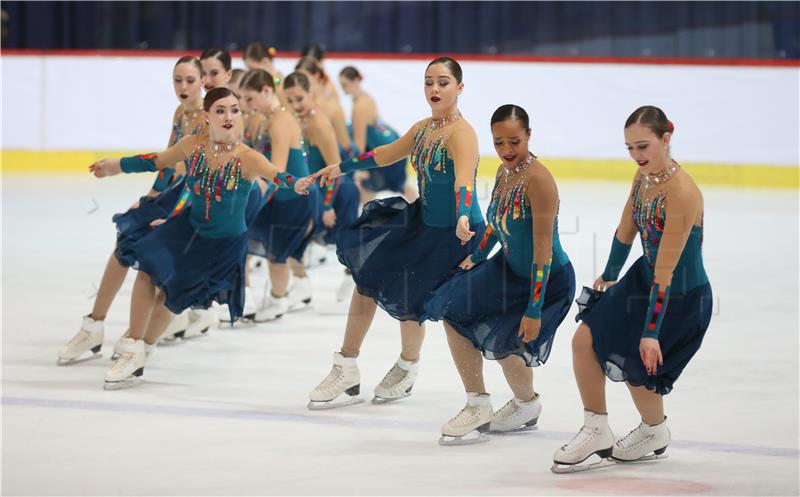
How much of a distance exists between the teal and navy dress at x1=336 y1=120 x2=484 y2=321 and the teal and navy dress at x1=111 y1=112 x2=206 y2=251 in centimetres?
116

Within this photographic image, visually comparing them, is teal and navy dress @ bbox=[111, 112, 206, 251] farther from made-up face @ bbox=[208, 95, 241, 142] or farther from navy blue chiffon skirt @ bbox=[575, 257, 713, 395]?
navy blue chiffon skirt @ bbox=[575, 257, 713, 395]

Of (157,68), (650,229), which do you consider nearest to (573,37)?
(157,68)

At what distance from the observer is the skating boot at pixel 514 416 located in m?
4.44

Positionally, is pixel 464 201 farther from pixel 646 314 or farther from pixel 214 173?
pixel 214 173

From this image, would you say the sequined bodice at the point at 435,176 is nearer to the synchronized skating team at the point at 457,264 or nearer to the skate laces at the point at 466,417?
the synchronized skating team at the point at 457,264

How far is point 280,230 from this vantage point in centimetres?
655

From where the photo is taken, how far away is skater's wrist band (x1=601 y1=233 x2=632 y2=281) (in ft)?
13.2

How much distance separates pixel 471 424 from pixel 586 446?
50 centimetres

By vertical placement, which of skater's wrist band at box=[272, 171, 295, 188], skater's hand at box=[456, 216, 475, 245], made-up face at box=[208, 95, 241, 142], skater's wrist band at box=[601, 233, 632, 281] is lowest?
skater's wrist band at box=[601, 233, 632, 281]

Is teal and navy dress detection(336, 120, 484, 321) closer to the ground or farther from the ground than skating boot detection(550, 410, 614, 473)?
farther from the ground

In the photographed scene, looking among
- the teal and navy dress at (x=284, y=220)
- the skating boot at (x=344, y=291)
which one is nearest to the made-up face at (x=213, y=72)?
the teal and navy dress at (x=284, y=220)

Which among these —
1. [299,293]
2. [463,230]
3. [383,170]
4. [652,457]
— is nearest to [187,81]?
[299,293]

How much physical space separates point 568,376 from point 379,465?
1.51m

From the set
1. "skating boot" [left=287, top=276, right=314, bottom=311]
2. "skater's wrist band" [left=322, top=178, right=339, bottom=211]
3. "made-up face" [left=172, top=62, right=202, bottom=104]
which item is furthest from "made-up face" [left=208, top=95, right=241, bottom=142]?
"skating boot" [left=287, top=276, right=314, bottom=311]
